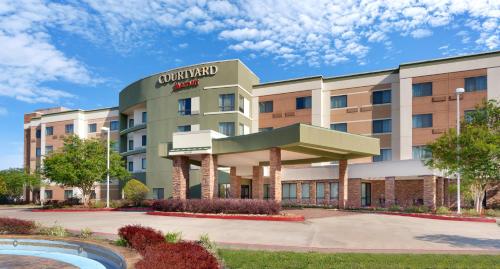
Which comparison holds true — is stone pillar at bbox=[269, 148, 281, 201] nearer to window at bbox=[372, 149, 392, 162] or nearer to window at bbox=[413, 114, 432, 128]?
window at bbox=[372, 149, 392, 162]

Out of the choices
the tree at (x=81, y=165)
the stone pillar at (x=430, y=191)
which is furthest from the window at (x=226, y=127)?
the stone pillar at (x=430, y=191)

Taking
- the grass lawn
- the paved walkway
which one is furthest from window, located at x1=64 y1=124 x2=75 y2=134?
the grass lawn

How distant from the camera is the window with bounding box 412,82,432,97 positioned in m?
45.0

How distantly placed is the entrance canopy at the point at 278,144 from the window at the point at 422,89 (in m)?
15.0

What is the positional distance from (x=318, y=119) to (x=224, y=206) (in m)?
24.9

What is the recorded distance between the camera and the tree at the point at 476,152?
89.9 feet

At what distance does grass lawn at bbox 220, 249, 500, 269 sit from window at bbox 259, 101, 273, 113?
132 ft

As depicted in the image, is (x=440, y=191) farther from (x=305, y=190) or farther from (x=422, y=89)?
(x=305, y=190)

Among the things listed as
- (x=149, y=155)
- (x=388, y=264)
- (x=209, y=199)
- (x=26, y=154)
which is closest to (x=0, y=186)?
(x=26, y=154)

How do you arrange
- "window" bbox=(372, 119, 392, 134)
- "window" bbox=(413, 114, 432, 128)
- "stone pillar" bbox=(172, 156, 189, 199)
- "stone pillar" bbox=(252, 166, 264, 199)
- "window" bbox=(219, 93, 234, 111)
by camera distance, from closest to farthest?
1. "stone pillar" bbox=(172, 156, 189, 199)
2. "stone pillar" bbox=(252, 166, 264, 199)
3. "window" bbox=(413, 114, 432, 128)
4. "window" bbox=(372, 119, 392, 134)
5. "window" bbox=(219, 93, 234, 111)

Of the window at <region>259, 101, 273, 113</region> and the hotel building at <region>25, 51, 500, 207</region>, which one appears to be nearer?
the hotel building at <region>25, 51, 500, 207</region>

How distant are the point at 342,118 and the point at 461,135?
20.6 m

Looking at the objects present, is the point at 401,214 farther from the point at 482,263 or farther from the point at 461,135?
the point at 482,263

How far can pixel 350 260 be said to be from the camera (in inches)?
489
